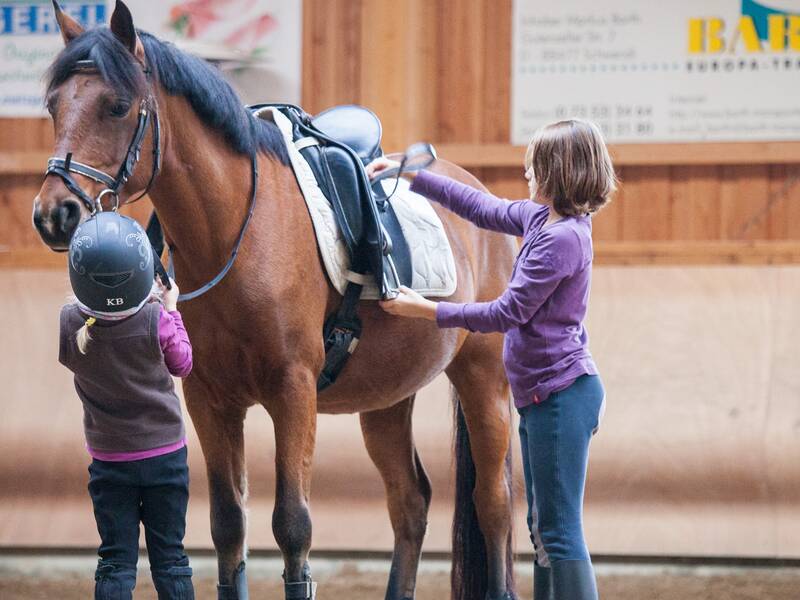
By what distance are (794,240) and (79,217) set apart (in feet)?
12.4

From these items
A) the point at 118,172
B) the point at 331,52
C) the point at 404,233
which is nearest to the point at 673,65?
the point at 331,52

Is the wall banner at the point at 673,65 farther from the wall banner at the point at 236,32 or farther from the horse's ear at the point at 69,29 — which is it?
the horse's ear at the point at 69,29

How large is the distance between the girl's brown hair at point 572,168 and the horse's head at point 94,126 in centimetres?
97

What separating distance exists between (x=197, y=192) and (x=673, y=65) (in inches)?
121

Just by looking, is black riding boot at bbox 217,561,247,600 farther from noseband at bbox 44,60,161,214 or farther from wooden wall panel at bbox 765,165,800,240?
wooden wall panel at bbox 765,165,800,240

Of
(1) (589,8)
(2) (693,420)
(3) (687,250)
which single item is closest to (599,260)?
(3) (687,250)

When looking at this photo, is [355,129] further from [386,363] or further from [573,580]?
[573,580]

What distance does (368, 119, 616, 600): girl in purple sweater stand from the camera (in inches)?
108

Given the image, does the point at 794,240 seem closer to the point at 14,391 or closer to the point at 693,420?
the point at 693,420

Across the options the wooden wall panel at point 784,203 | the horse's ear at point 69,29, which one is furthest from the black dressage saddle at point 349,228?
the wooden wall panel at point 784,203

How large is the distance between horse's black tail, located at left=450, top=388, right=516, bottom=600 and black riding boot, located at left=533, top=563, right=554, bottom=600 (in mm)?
835

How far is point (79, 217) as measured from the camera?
8.22 ft

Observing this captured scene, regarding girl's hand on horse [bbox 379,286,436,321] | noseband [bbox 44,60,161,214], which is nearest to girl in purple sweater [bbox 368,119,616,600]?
girl's hand on horse [bbox 379,286,436,321]

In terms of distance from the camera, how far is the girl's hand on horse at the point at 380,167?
340 cm
